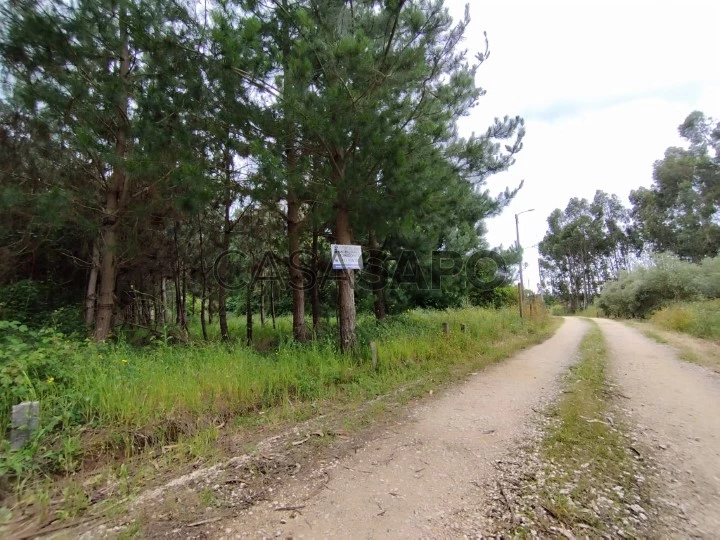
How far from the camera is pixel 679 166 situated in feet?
100.0

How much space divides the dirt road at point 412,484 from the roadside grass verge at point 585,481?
323 millimetres

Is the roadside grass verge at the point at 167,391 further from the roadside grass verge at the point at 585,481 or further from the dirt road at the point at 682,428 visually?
the dirt road at the point at 682,428

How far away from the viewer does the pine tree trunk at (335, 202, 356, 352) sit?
651 cm

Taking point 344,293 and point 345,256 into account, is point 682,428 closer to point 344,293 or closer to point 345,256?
point 345,256

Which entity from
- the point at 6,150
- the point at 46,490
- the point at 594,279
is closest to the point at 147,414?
the point at 46,490

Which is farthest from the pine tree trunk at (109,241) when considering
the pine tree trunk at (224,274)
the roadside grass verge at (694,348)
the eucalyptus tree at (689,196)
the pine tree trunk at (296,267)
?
the eucalyptus tree at (689,196)

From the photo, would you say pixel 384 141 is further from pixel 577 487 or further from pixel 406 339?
pixel 577 487

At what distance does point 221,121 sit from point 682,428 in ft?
23.9

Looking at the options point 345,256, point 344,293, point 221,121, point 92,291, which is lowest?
point 344,293

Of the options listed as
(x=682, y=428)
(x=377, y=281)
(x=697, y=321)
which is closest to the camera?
(x=682, y=428)

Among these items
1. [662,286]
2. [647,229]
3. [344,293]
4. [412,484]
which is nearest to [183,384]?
[412,484]

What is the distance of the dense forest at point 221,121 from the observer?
506 centimetres

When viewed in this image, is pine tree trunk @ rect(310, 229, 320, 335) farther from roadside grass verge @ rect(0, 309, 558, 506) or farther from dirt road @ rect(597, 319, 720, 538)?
dirt road @ rect(597, 319, 720, 538)

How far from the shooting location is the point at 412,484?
2.64 m
